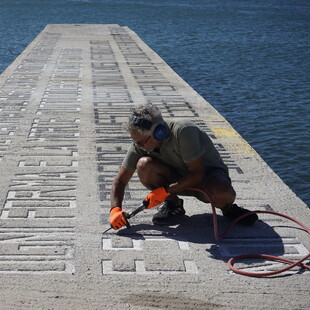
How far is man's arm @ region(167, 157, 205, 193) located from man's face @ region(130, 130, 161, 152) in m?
0.33

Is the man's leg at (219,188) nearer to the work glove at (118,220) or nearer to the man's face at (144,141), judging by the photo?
the man's face at (144,141)

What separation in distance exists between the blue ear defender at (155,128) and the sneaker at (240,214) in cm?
107

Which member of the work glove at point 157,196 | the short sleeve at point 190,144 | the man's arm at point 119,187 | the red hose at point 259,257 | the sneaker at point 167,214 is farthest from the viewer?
the sneaker at point 167,214

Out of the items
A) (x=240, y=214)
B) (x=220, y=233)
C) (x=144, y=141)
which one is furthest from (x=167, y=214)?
(x=144, y=141)

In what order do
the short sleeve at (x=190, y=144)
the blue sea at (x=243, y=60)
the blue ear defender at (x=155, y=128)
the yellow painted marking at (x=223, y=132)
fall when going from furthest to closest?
1. the blue sea at (x=243, y=60)
2. the yellow painted marking at (x=223, y=132)
3. the short sleeve at (x=190, y=144)
4. the blue ear defender at (x=155, y=128)

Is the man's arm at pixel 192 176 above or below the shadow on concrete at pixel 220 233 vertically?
above

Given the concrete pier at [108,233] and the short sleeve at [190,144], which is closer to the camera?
the concrete pier at [108,233]

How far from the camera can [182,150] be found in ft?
18.7

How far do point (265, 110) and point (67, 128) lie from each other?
5.74 meters

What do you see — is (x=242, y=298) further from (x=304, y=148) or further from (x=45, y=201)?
(x=304, y=148)

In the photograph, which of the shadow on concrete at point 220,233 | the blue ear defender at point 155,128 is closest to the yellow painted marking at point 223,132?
the shadow on concrete at point 220,233

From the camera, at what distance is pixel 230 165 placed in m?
8.20

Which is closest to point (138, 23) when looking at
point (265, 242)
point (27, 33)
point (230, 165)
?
point (27, 33)

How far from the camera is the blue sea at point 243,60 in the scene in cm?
1204
